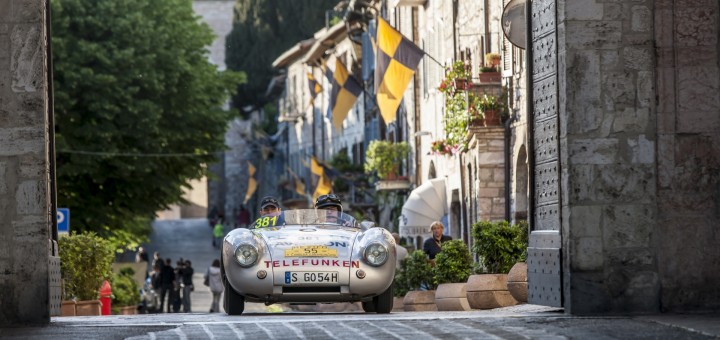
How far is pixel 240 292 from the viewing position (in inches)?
704

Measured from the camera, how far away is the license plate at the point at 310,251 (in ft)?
57.8

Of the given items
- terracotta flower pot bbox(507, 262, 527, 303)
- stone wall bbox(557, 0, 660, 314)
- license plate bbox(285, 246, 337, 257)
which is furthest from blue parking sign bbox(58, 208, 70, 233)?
stone wall bbox(557, 0, 660, 314)

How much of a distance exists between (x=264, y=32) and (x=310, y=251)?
70.8 metres

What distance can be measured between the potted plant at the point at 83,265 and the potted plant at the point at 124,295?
5.04 metres

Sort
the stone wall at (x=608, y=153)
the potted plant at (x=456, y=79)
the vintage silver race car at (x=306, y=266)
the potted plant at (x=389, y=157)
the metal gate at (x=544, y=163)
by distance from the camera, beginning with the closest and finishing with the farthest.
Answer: the stone wall at (x=608, y=153)
the metal gate at (x=544, y=163)
the vintage silver race car at (x=306, y=266)
the potted plant at (x=456, y=79)
the potted plant at (x=389, y=157)

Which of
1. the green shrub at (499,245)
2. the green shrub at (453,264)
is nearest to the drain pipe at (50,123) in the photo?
the green shrub at (499,245)

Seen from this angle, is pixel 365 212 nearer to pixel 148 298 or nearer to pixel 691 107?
pixel 148 298

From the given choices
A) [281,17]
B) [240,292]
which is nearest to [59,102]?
[240,292]

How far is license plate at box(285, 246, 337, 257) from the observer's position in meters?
17.6

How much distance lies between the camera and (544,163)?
16.1 metres

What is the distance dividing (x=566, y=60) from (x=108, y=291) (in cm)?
1635

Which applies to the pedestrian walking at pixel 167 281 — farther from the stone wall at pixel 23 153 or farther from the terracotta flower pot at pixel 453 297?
the stone wall at pixel 23 153

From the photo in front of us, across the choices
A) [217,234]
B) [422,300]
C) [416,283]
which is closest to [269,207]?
[422,300]

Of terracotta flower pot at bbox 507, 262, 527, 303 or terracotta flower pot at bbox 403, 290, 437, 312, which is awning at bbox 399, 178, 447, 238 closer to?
terracotta flower pot at bbox 403, 290, 437, 312
